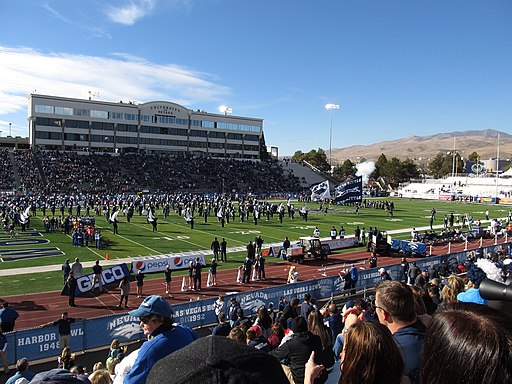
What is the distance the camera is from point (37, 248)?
24.8 metres

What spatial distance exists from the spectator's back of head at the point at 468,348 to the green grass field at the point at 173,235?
1822 centimetres

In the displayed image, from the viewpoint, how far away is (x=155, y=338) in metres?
3.13

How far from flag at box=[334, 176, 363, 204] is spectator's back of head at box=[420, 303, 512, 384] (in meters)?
41.2

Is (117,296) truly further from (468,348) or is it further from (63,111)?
(63,111)

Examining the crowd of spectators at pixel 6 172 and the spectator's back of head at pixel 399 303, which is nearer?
the spectator's back of head at pixel 399 303

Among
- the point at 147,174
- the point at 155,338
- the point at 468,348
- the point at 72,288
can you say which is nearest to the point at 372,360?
the point at 468,348

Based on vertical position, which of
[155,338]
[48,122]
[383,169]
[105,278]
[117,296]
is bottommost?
[117,296]

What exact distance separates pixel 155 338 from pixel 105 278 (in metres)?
15.4

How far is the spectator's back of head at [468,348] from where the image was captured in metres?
1.49

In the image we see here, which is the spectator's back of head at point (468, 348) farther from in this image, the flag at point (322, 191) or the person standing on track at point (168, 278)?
the flag at point (322, 191)

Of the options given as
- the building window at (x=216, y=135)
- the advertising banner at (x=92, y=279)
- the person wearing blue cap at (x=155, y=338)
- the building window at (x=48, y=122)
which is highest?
the building window at (x=216, y=135)

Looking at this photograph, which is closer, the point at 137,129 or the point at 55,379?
the point at 55,379

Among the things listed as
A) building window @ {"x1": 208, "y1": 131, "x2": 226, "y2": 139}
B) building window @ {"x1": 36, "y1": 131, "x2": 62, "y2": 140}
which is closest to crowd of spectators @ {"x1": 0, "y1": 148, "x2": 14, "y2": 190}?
building window @ {"x1": 36, "y1": 131, "x2": 62, "y2": 140}

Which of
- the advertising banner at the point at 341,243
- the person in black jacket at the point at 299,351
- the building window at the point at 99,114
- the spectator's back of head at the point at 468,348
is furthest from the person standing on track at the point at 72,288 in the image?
the building window at the point at 99,114
